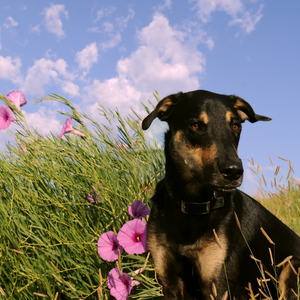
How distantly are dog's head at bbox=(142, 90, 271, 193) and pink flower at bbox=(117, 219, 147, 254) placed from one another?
2.05 ft

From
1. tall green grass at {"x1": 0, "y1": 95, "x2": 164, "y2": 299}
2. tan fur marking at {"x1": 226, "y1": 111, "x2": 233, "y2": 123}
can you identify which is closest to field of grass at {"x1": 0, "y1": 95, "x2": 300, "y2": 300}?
tall green grass at {"x1": 0, "y1": 95, "x2": 164, "y2": 299}

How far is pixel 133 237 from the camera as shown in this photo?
3.48m

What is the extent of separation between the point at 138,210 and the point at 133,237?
0.34m

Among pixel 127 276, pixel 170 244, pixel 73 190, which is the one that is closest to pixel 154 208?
pixel 170 244

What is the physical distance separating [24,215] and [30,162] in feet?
2.05

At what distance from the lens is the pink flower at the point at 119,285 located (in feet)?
10.8

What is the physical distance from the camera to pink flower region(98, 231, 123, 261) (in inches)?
134

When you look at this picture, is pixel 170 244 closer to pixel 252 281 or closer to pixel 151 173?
pixel 252 281

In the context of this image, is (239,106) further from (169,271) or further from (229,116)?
(169,271)

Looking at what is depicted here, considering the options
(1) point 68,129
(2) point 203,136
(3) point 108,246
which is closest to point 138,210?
(3) point 108,246

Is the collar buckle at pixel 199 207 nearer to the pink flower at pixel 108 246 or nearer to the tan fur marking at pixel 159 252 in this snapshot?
the tan fur marking at pixel 159 252

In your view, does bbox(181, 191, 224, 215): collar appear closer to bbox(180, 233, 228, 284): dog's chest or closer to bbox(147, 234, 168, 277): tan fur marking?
bbox(180, 233, 228, 284): dog's chest

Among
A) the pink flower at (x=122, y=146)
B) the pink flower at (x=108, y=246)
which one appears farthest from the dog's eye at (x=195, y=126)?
the pink flower at (x=122, y=146)

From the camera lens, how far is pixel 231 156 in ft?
9.45
